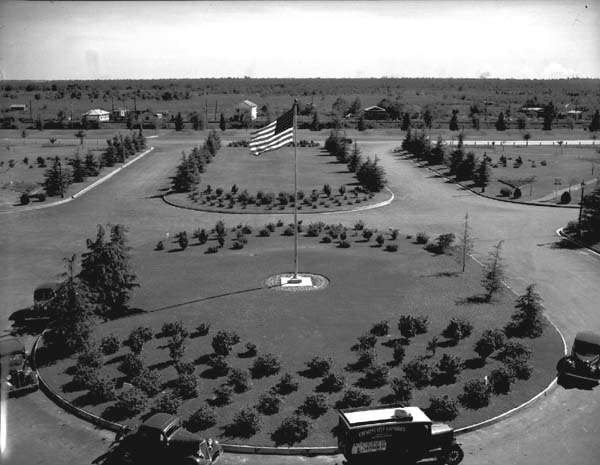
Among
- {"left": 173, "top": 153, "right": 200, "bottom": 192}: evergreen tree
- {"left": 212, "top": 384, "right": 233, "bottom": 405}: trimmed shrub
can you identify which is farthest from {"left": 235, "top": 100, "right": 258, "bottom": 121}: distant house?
{"left": 212, "top": 384, "right": 233, "bottom": 405}: trimmed shrub

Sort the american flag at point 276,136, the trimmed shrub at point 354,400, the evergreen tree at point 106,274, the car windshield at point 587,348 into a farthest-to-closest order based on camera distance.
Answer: the american flag at point 276,136
the evergreen tree at point 106,274
the car windshield at point 587,348
the trimmed shrub at point 354,400

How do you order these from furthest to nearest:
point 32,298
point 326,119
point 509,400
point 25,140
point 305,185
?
point 326,119
point 25,140
point 305,185
point 32,298
point 509,400

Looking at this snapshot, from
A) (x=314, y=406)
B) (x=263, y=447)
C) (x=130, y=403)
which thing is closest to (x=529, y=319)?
(x=314, y=406)

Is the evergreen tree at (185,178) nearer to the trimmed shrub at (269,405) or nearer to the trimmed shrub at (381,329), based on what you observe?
the trimmed shrub at (381,329)

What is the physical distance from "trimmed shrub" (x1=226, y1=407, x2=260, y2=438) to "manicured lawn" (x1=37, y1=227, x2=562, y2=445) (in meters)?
0.35

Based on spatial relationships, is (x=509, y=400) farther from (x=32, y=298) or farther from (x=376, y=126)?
(x=376, y=126)

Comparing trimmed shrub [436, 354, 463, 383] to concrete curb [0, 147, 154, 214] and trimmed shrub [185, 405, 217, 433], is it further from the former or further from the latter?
concrete curb [0, 147, 154, 214]

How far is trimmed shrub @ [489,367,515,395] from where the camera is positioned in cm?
2512

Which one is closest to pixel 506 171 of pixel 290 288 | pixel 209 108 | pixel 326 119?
pixel 290 288

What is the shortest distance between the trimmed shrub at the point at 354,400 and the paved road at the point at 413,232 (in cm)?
319

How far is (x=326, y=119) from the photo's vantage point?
517 feet

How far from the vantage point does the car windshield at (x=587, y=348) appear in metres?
27.2

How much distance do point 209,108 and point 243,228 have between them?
142786mm

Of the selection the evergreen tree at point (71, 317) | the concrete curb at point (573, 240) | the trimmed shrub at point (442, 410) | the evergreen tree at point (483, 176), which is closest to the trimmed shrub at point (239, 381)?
the trimmed shrub at point (442, 410)
